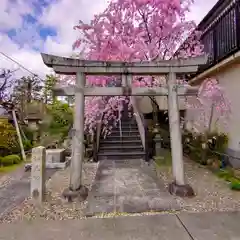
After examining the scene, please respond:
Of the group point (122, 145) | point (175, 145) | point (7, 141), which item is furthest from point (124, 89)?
point (7, 141)

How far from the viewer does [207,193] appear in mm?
5219

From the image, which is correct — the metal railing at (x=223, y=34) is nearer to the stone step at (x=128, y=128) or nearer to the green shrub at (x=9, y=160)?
the stone step at (x=128, y=128)

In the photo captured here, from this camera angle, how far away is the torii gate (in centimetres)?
512

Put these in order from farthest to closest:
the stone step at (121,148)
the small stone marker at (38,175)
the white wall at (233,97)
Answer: the stone step at (121,148) → the white wall at (233,97) → the small stone marker at (38,175)

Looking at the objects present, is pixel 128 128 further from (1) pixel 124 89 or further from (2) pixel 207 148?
(1) pixel 124 89

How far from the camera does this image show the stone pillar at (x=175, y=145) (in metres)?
5.11

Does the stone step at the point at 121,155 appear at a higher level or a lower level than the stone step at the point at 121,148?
lower

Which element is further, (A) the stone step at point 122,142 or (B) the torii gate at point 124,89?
(A) the stone step at point 122,142

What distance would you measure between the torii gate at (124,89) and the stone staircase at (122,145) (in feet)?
13.3

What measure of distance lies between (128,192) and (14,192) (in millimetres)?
2558

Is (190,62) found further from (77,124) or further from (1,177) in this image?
(1,177)

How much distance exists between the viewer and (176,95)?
5.41 meters

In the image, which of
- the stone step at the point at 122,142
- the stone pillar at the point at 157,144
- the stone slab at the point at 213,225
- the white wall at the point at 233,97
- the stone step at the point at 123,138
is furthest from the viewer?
the stone step at the point at 123,138

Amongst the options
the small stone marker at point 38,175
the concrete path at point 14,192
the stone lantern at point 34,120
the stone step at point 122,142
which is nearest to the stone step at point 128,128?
the stone step at point 122,142
